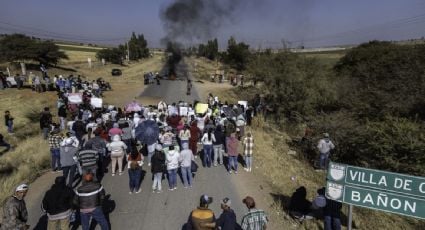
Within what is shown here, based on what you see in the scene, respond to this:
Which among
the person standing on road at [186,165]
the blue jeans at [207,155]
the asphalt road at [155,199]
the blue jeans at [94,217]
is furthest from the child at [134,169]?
the blue jeans at [207,155]

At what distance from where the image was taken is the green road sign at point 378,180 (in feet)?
18.2

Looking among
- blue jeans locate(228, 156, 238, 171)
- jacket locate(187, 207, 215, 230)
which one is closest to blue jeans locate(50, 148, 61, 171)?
blue jeans locate(228, 156, 238, 171)

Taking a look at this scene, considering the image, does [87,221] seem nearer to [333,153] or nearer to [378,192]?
[378,192]

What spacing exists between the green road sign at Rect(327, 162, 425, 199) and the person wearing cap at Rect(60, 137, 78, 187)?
7397mm

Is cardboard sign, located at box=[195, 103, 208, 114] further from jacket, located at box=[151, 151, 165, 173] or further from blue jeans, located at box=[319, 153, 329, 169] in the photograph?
jacket, located at box=[151, 151, 165, 173]

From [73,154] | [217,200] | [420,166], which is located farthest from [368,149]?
[73,154]

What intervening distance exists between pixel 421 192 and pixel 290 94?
67.1 ft

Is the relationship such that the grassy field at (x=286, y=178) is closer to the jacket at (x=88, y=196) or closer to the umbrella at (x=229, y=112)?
the umbrella at (x=229, y=112)

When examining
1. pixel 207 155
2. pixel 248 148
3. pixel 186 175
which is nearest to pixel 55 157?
pixel 186 175

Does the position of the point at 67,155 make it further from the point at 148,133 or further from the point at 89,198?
the point at 89,198

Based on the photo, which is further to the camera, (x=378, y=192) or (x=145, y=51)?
(x=145, y=51)

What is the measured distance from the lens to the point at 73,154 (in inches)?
422

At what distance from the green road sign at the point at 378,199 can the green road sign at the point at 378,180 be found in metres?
0.07

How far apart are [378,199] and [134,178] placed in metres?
6.79
